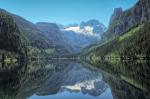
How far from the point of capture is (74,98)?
49.7 meters

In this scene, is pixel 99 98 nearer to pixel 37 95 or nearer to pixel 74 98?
pixel 74 98

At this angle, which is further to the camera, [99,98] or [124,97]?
[99,98]

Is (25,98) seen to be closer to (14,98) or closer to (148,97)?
(14,98)

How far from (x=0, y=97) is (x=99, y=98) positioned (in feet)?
48.0

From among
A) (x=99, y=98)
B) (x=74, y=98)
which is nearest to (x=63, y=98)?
(x=74, y=98)

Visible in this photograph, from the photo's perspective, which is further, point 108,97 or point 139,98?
point 108,97

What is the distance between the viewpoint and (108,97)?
164 feet

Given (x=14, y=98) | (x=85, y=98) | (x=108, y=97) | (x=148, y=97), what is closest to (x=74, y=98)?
(x=85, y=98)

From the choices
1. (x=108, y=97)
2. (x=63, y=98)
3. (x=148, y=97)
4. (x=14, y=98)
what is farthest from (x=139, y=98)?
(x=14, y=98)

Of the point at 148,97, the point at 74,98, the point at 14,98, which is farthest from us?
the point at 74,98

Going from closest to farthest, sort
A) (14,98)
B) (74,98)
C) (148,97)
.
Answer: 1. (148,97)
2. (14,98)
3. (74,98)

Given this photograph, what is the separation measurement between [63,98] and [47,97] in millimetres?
2478

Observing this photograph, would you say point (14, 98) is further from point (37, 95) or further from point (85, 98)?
point (85, 98)

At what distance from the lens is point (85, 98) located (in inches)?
1972
